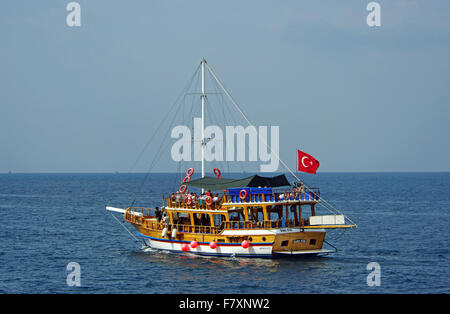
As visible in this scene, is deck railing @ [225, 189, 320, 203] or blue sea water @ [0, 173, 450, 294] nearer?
blue sea water @ [0, 173, 450, 294]

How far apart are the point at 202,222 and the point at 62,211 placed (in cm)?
4633

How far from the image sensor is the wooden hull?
40594 millimetres

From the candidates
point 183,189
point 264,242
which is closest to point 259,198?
point 264,242

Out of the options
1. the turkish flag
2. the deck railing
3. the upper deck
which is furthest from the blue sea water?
the turkish flag

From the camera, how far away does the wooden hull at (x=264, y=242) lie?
40594 millimetres

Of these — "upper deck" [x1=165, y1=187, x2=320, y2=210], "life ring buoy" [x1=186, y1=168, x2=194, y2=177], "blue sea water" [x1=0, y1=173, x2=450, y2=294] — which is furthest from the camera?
"life ring buoy" [x1=186, y1=168, x2=194, y2=177]

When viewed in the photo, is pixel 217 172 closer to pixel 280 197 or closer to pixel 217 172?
pixel 217 172

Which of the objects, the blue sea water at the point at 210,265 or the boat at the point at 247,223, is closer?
the blue sea water at the point at 210,265

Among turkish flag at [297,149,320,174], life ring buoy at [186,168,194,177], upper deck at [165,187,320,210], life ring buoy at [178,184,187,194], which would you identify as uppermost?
turkish flag at [297,149,320,174]

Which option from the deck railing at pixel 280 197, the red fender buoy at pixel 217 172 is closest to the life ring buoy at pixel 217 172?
the red fender buoy at pixel 217 172

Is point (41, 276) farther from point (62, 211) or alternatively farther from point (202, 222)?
point (62, 211)

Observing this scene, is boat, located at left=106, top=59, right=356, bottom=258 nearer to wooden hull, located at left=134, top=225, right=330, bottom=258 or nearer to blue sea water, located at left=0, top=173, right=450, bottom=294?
wooden hull, located at left=134, top=225, right=330, bottom=258

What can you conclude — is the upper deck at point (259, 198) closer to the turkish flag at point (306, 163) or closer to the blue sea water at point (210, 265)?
the turkish flag at point (306, 163)
